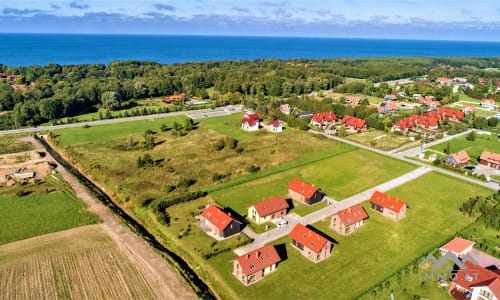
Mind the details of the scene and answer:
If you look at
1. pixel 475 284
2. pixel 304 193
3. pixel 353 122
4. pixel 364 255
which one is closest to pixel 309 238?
pixel 364 255

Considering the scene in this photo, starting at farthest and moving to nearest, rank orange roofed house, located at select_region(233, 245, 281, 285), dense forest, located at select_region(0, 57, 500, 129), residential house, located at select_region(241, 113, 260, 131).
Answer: dense forest, located at select_region(0, 57, 500, 129), residential house, located at select_region(241, 113, 260, 131), orange roofed house, located at select_region(233, 245, 281, 285)

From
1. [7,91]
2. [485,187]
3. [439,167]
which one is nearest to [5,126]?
[7,91]

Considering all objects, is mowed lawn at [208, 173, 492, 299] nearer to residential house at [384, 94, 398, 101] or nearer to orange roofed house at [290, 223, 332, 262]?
orange roofed house at [290, 223, 332, 262]

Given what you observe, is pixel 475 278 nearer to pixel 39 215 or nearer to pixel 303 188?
pixel 303 188

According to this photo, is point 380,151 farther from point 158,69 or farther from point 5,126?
point 158,69

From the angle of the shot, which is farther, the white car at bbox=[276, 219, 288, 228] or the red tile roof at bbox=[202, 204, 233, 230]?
the white car at bbox=[276, 219, 288, 228]

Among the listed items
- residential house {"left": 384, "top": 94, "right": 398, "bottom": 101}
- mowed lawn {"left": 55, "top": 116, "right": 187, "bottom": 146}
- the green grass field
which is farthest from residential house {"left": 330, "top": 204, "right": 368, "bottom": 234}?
residential house {"left": 384, "top": 94, "right": 398, "bottom": 101}
